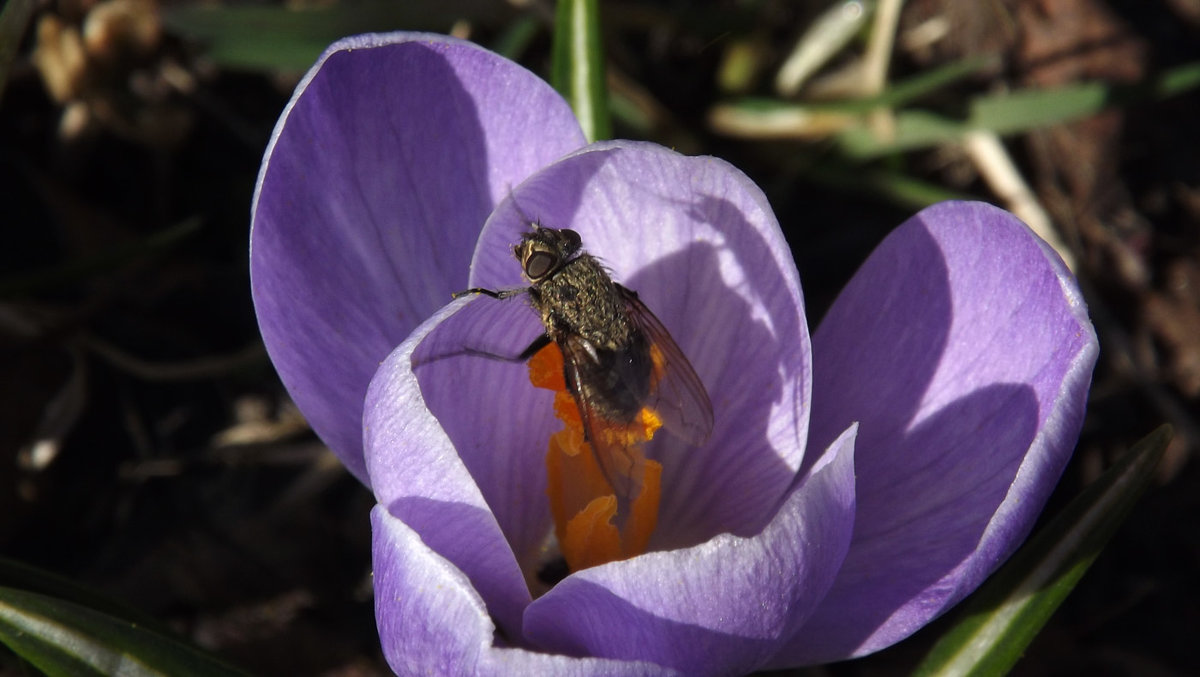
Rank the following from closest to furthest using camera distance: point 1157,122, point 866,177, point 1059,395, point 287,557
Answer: point 1059,395 → point 287,557 → point 866,177 → point 1157,122

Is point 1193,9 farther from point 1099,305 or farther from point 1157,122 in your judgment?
point 1099,305

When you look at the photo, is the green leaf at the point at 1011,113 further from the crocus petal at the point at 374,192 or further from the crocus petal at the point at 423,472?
the crocus petal at the point at 423,472

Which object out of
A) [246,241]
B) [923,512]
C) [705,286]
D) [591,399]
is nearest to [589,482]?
[591,399]

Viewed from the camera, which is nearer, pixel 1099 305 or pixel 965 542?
pixel 965 542

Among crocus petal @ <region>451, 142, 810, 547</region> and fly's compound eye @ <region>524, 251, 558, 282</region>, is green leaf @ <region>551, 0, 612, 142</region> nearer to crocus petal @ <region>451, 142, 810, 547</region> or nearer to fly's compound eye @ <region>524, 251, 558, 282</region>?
crocus petal @ <region>451, 142, 810, 547</region>

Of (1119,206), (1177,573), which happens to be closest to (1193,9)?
(1119,206)

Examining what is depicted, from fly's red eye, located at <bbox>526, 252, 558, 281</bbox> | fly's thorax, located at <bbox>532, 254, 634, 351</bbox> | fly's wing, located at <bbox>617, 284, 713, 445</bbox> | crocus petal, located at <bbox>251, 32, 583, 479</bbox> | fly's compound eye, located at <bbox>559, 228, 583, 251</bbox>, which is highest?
crocus petal, located at <bbox>251, 32, 583, 479</bbox>

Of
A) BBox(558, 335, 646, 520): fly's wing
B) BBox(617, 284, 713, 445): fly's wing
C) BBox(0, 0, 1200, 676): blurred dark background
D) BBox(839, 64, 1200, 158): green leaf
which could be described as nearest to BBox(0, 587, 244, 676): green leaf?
BBox(558, 335, 646, 520): fly's wing
